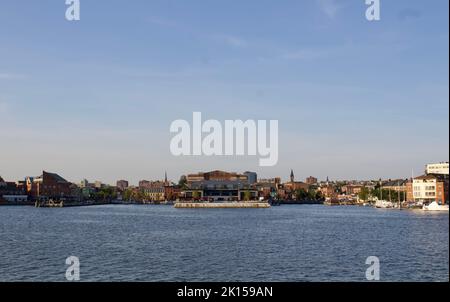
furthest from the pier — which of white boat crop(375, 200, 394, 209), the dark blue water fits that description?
the dark blue water

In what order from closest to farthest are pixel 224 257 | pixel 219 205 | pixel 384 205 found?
pixel 224 257 < pixel 384 205 < pixel 219 205

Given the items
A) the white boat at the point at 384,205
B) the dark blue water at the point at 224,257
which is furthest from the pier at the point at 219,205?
the dark blue water at the point at 224,257

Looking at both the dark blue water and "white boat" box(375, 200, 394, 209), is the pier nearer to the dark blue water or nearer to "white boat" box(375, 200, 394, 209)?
"white boat" box(375, 200, 394, 209)

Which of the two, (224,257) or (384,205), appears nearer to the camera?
(224,257)

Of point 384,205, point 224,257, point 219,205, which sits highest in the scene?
point 384,205

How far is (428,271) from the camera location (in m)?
30.3

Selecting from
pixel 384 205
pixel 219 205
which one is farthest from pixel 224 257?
pixel 219 205

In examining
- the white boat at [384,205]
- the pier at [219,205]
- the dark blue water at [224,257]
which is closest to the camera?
the dark blue water at [224,257]

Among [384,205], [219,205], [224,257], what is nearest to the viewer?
[224,257]

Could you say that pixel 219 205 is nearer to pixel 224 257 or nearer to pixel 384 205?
pixel 384 205

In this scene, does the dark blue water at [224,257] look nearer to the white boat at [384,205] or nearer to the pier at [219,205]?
the white boat at [384,205]

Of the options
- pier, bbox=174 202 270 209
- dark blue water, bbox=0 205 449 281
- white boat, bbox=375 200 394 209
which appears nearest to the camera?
dark blue water, bbox=0 205 449 281
